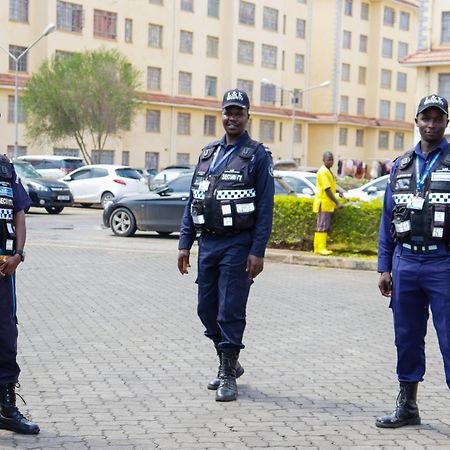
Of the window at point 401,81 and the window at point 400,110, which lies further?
the window at point 400,110

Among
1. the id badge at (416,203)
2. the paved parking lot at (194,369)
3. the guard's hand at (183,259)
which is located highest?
the id badge at (416,203)

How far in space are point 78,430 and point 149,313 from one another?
4.28 m

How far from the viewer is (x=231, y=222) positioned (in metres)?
6.08

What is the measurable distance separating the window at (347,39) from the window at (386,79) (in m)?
4.97

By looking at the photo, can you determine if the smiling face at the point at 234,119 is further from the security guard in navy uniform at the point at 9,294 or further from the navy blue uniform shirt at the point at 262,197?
the security guard in navy uniform at the point at 9,294

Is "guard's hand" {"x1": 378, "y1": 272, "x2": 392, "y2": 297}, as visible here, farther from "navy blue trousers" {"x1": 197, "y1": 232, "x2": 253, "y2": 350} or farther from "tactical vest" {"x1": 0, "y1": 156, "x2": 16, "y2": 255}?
"tactical vest" {"x1": 0, "y1": 156, "x2": 16, "y2": 255}

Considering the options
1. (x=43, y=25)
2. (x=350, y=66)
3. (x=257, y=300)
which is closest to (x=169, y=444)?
(x=257, y=300)

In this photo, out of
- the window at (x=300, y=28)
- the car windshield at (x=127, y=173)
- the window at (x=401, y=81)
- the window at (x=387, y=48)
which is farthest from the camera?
the window at (x=401, y=81)

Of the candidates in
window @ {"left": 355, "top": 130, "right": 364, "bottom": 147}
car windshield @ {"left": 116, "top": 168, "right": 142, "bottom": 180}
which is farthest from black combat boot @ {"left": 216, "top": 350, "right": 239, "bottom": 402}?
window @ {"left": 355, "top": 130, "right": 364, "bottom": 147}

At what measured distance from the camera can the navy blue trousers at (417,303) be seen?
17.2 feet

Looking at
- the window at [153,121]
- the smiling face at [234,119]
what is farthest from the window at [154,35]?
the smiling face at [234,119]

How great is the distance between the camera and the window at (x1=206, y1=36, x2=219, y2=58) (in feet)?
202

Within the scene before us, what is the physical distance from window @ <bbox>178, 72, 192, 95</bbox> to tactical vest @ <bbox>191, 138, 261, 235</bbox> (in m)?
54.4

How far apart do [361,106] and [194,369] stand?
72351 mm
